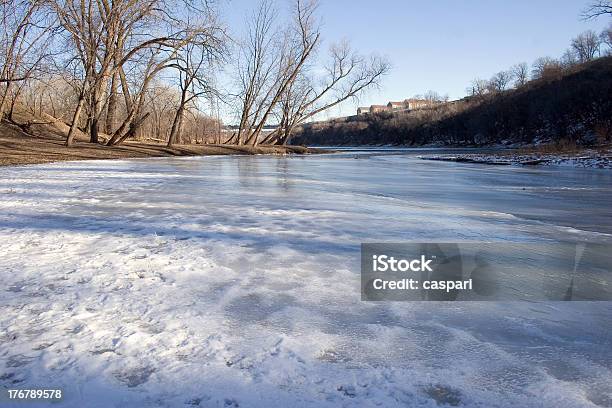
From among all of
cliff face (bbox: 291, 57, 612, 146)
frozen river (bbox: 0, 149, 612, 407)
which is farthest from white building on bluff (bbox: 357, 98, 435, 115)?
frozen river (bbox: 0, 149, 612, 407)

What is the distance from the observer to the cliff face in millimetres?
53781

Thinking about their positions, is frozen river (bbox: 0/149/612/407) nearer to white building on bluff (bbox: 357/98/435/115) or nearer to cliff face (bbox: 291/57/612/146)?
cliff face (bbox: 291/57/612/146)

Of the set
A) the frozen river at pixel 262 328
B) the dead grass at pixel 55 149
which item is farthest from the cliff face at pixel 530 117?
the frozen river at pixel 262 328

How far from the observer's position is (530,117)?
66.6m

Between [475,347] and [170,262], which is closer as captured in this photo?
[475,347]

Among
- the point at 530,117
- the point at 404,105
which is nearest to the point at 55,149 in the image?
the point at 530,117

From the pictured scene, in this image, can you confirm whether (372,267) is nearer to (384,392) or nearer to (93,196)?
(384,392)

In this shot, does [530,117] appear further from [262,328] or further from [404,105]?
[404,105]

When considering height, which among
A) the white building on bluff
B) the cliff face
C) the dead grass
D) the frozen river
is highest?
the white building on bluff

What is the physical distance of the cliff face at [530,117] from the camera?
176 ft

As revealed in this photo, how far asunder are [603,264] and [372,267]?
1.83m

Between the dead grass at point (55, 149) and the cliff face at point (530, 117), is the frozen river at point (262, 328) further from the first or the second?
the cliff face at point (530, 117)

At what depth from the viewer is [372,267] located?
3.33 metres

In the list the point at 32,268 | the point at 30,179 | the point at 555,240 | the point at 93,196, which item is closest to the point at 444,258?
the point at 555,240
